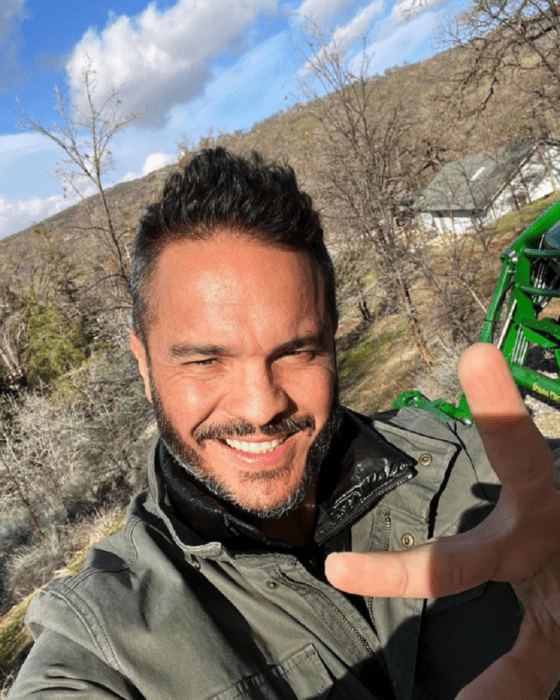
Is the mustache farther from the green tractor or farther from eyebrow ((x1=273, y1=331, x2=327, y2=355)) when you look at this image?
the green tractor

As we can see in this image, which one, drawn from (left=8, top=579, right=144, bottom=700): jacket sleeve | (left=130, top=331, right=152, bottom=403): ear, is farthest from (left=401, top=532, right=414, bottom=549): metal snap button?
(left=130, top=331, right=152, bottom=403): ear

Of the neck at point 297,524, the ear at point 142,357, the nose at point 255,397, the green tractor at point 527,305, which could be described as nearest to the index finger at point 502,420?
the nose at point 255,397

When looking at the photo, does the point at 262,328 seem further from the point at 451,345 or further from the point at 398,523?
the point at 451,345

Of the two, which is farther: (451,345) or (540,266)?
(451,345)

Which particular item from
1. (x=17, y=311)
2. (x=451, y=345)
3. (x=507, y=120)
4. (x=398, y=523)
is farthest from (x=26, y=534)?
(x=507, y=120)

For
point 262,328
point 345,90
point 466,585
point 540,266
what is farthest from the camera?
point 345,90

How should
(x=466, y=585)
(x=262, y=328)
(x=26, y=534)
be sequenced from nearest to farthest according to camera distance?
(x=466, y=585) < (x=262, y=328) < (x=26, y=534)
